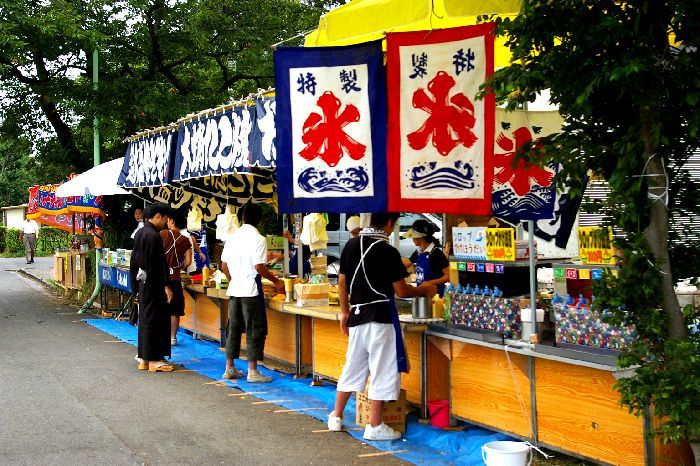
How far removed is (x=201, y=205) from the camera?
14.5 metres

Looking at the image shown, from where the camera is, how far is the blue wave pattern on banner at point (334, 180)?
6980 mm

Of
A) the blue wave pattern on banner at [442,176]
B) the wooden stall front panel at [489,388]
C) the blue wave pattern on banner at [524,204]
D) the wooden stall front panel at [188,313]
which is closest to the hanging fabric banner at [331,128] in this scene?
the blue wave pattern on banner at [442,176]

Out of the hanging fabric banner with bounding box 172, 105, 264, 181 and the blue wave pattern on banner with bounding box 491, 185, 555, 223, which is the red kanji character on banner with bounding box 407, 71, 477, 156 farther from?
the hanging fabric banner with bounding box 172, 105, 264, 181

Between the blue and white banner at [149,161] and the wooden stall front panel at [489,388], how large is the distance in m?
6.96

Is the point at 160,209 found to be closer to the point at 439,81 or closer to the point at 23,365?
the point at 23,365

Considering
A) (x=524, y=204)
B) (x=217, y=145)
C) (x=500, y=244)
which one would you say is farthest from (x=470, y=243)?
(x=217, y=145)

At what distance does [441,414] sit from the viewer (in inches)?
296

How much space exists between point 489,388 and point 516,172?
1874mm

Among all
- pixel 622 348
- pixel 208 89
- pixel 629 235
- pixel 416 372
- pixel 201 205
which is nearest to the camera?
pixel 629 235

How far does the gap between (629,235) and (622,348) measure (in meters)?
1.50

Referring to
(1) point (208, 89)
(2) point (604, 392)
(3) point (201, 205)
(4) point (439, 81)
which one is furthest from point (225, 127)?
(1) point (208, 89)

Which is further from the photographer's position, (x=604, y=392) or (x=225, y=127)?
(x=225, y=127)

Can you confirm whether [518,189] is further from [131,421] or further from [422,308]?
[131,421]

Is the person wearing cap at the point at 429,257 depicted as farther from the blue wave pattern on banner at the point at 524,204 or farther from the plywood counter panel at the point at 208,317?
the plywood counter panel at the point at 208,317
